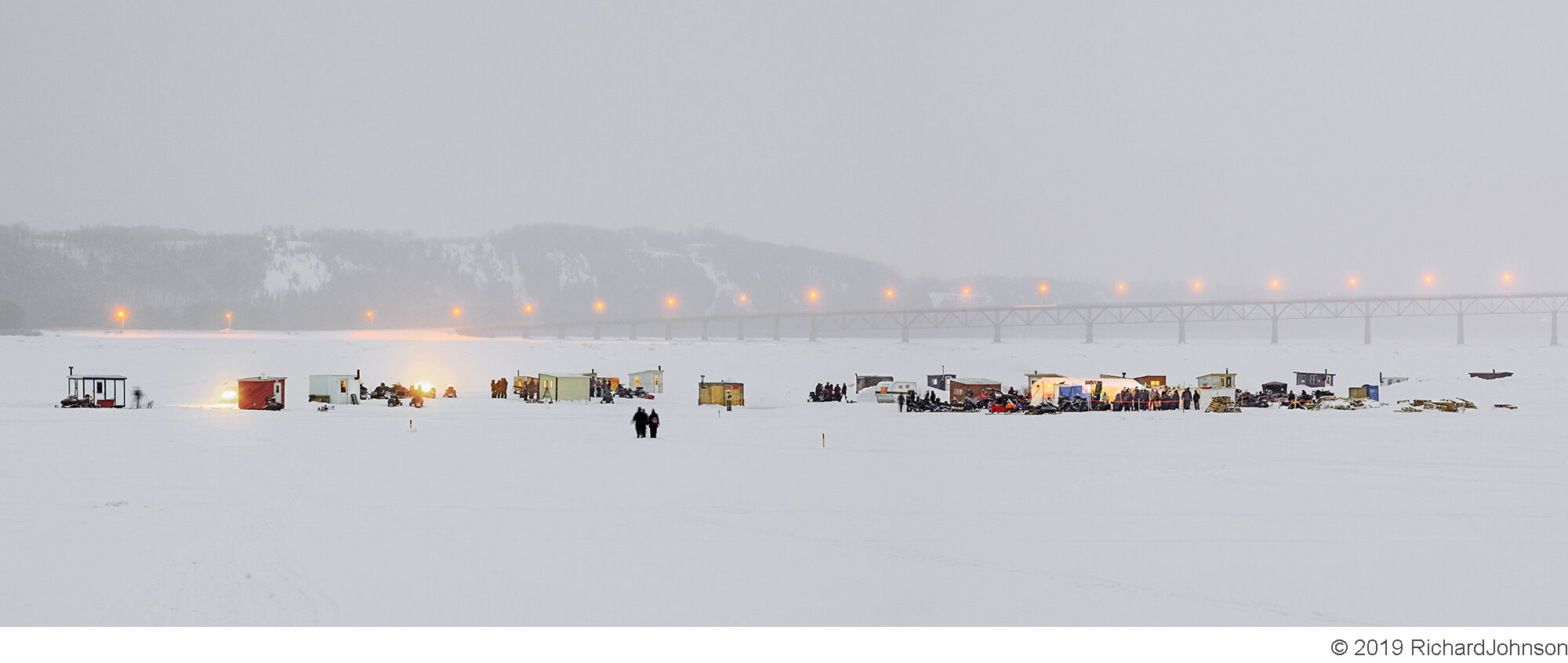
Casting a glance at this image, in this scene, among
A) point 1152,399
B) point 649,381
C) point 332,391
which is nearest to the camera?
point 1152,399

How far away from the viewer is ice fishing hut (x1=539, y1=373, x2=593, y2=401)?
4081 centimetres

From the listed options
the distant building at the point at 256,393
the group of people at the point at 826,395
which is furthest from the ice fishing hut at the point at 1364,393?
the distant building at the point at 256,393

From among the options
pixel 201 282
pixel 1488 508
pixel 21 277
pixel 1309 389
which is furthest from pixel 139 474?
pixel 201 282

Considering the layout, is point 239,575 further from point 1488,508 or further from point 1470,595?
point 1488,508

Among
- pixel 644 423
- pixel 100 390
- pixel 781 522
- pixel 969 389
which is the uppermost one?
pixel 969 389

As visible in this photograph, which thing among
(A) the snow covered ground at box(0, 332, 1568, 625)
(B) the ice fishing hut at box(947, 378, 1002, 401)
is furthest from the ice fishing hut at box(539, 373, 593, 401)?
(B) the ice fishing hut at box(947, 378, 1002, 401)

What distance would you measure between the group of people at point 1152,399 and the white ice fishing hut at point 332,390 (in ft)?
102

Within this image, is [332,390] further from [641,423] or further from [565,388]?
[641,423]

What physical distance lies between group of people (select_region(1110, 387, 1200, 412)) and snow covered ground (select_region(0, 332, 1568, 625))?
7.55 meters

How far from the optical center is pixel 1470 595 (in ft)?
31.4

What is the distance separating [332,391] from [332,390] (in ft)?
0.15

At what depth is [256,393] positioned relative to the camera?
3538 centimetres

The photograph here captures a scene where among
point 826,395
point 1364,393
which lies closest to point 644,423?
point 826,395

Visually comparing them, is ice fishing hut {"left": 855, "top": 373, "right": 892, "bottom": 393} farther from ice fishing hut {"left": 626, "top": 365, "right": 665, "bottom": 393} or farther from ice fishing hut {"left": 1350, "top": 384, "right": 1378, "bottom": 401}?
ice fishing hut {"left": 1350, "top": 384, "right": 1378, "bottom": 401}
